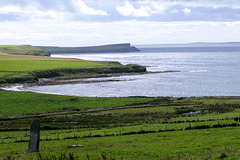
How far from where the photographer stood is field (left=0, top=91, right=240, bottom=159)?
29.4 m

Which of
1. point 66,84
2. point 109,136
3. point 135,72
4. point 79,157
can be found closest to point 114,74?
point 135,72

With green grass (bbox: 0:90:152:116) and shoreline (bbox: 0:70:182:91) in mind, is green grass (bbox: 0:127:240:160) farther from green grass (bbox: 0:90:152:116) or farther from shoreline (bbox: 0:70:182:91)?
shoreline (bbox: 0:70:182:91)

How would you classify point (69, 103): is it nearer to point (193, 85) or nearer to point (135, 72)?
point (193, 85)

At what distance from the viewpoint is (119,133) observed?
42562 millimetres

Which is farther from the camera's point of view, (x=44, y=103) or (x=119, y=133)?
(x=44, y=103)

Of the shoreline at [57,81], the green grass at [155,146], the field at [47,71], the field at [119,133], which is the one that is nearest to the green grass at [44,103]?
the field at [119,133]

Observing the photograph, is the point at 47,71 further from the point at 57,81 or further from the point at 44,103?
the point at 44,103

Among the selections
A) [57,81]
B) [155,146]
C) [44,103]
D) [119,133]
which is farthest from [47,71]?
[155,146]

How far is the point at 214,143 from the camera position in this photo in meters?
31.4

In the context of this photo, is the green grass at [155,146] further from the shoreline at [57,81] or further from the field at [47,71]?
the field at [47,71]

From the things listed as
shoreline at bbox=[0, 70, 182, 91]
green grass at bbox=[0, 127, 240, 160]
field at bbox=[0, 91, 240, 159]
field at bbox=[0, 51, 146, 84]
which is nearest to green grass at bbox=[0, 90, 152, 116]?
field at bbox=[0, 91, 240, 159]

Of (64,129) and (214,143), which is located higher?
(214,143)

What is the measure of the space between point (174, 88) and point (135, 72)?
211ft

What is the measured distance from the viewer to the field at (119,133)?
29.4 m
